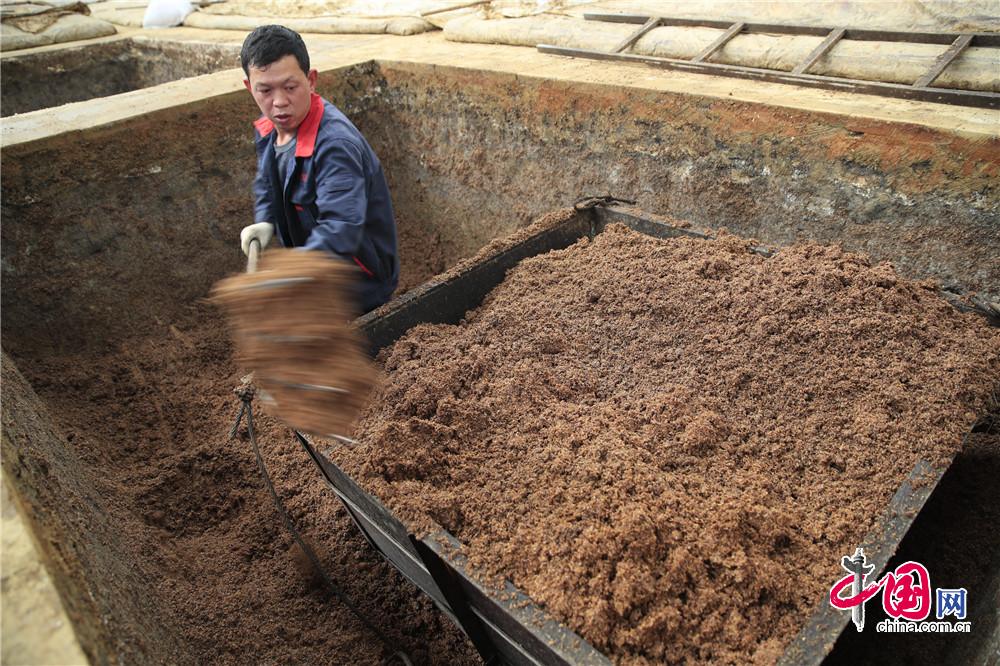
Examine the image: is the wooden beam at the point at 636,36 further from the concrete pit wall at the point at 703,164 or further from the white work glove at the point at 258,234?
the white work glove at the point at 258,234

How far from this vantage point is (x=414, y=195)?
4.30 m

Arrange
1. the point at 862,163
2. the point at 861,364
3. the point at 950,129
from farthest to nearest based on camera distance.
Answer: the point at 862,163 < the point at 950,129 < the point at 861,364

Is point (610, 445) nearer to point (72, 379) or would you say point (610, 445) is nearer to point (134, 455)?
point (134, 455)

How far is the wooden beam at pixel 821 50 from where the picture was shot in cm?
275

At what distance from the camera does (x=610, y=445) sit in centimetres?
146

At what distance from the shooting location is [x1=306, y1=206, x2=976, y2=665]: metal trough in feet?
3.52

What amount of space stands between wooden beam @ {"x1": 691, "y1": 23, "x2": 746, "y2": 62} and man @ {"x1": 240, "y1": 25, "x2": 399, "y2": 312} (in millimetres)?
1814

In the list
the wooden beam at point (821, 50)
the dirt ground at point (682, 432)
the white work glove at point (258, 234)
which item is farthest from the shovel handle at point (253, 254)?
the wooden beam at point (821, 50)

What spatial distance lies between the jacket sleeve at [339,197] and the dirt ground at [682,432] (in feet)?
1.40

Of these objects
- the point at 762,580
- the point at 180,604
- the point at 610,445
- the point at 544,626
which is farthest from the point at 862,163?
the point at 180,604

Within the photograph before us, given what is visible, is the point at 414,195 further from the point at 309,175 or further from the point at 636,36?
the point at 309,175

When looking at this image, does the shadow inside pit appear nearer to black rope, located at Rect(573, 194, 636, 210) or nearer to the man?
black rope, located at Rect(573, 194, 636, 210)

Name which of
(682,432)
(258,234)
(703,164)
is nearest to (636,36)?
(703,164)

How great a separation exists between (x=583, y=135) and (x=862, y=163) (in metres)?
1.36
